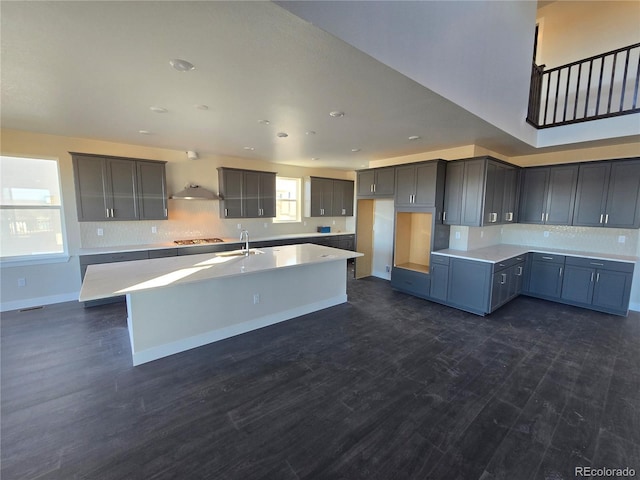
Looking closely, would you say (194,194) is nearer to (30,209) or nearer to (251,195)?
(251,195)

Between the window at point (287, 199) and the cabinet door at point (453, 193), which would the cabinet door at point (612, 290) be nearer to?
the cabinet door at point (453, 193)

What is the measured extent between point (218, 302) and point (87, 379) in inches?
51.7

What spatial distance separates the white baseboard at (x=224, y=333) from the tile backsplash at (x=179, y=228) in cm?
291

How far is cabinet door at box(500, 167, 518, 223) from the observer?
4.63m

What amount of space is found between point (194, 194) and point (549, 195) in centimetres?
655

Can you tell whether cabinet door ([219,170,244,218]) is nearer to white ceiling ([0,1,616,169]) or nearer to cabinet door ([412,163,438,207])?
white ceiling ([0,1,616,169])

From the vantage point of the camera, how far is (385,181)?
518cm

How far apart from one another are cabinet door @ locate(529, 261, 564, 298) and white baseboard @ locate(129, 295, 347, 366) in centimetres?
365

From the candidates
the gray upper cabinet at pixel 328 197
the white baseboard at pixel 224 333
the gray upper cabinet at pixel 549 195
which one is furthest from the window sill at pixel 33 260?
the gray upper cabinet at pixel 549 195

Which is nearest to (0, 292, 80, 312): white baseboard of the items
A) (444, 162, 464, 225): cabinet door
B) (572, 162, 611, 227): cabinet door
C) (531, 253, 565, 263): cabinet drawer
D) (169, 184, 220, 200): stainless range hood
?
(169, 184, 220, 200): stainless range hood

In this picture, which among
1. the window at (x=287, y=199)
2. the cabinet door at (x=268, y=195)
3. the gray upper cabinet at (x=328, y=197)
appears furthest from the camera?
the gray upper cabinet at (x=328, y=197)

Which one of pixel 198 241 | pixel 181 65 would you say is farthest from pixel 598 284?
pixel 198 241

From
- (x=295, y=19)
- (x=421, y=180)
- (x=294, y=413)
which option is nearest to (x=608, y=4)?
(x=421, y=180)

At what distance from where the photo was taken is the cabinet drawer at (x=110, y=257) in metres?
4.17
